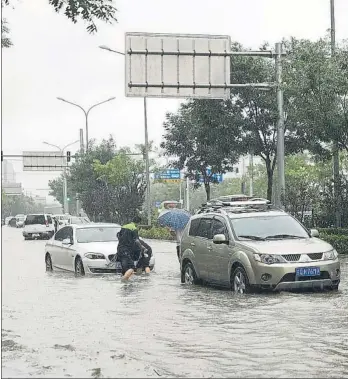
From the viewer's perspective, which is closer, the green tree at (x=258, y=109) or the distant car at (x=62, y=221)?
the green tree at (x=258, y=109)

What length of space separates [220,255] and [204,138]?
20147 mm

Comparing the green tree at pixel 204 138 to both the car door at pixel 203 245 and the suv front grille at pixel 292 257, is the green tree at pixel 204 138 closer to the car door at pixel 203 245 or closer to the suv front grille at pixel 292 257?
the car door at pixel 203 245

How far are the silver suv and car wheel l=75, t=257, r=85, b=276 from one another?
3.40 meters

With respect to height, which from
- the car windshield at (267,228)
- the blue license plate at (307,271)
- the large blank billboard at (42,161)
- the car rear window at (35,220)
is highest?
the large blank billboard at (42,161)

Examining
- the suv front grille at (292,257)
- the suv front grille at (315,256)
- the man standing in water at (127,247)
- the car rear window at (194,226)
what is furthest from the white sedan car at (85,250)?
the suv front grille at (315,256)

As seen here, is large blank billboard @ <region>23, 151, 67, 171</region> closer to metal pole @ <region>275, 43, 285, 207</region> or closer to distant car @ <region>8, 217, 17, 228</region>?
distant car @ <region>8, 217, 17, 228</region>

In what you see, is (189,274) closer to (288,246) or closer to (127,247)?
(127,247)

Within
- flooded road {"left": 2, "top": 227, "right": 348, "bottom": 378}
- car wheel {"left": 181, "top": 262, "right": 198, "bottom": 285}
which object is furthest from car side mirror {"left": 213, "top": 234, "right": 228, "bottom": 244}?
car wheel {"left": 181, "top": 262, "right": 198, "bottom": 285}

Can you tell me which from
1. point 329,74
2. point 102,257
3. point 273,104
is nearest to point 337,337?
point 102,257

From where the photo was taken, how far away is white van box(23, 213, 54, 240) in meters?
53.2

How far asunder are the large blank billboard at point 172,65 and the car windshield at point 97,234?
5304mm

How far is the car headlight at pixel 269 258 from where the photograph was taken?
14039 mm

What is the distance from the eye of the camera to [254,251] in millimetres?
14180

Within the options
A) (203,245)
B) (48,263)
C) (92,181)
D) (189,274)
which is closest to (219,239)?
(203,245)
